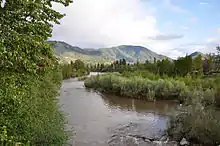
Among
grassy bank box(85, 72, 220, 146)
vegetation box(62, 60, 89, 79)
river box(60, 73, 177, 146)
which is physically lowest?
river box(60, 73, 177, 146)

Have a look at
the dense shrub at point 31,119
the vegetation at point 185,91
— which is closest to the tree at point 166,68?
the vegetation at point 185,91

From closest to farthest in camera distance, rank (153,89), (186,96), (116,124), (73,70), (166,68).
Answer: (116,124) < (186,96) < (153,89) < (166,68) < (73,70)

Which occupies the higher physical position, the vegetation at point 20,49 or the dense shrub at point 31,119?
the vegetation at point 20,49

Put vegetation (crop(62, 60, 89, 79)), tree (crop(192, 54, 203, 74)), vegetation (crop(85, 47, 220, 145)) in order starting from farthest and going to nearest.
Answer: vegetation (crop(62, 60, 89, 79))
tree (crop(192, 54, 203, 74))
vegetation (crop(85, 47, 220, 145))

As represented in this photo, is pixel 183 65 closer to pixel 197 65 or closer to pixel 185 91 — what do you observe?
pixel 197 65

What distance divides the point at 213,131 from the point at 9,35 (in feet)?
38.8

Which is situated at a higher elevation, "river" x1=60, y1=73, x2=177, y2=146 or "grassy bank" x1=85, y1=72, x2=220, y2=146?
"grassy bank" x1=85, y1=72, x2=220, y2=146

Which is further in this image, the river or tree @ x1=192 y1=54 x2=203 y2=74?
tree @ x1=192 y1=54 x2=203 y2=74

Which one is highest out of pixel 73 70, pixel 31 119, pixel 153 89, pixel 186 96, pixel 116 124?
pixel 73 70

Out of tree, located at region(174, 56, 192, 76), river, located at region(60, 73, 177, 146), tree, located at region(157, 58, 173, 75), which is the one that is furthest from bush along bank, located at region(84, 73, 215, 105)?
tree, located at region(157, 58, 173, 75)

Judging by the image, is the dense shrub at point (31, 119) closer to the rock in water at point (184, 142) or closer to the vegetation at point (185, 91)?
the rock in water at point (184, 142)

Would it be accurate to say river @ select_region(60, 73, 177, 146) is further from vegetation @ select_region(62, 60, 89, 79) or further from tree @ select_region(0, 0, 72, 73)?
vegetation @ select_region(62, 60, 89, 79)

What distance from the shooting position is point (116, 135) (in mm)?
16391

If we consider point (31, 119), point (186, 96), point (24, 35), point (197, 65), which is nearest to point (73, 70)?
point (197, 65)
